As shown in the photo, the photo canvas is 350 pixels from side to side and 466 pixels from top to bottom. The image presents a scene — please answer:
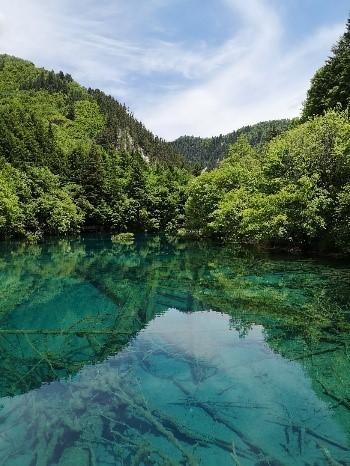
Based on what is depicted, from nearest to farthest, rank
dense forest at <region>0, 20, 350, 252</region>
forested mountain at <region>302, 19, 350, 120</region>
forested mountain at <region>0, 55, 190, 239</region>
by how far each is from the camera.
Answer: dense forest at <region>0, 20, 350, 252</region> → forested mountain at <region>302, 19, 350, 120</region> → forested mountain at <region>0, 55, 190, 239</region>

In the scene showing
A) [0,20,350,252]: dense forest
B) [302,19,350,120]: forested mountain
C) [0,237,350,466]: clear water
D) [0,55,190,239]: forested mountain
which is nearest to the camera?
[0,237,350,466]: clear water

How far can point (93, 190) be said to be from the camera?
69.4 metres

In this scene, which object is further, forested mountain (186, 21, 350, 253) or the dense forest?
the dense forest

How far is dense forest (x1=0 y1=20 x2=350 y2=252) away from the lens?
2906 centimetres

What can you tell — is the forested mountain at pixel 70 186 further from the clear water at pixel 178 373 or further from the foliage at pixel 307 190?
the clear water at pixel 178 373

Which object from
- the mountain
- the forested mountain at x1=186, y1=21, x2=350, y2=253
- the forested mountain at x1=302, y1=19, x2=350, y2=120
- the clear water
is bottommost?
the clear water

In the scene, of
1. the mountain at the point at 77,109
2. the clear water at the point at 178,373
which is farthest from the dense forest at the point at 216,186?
the clear water at the point at 178,373

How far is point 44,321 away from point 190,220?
1484 inches

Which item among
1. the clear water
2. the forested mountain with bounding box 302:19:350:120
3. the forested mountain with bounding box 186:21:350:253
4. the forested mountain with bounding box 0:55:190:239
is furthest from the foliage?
the forested mountain with bounding box 0:55:190:239

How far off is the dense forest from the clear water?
755 centimetres

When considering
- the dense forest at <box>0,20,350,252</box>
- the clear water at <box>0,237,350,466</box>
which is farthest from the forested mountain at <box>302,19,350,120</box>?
the clear water at <box>0,237,350,466</box>

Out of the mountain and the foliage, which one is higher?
the mountain

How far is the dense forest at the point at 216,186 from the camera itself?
29062mm

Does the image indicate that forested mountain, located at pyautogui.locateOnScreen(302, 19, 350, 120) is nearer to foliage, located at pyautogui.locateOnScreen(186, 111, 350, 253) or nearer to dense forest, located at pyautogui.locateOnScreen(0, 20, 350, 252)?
dense forest, located at pyautogui.locateOnScreen(0, 20, 350, 252)
